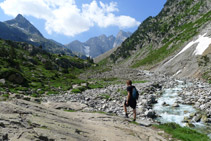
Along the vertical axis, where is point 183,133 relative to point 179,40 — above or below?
below

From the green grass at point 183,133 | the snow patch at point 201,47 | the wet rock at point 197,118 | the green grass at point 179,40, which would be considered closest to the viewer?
the green grass at point 183,133

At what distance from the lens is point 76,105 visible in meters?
18.9

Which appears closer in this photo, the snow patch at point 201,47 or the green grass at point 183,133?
the green grass at point 183,133

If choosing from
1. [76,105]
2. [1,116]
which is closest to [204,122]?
[76,105]

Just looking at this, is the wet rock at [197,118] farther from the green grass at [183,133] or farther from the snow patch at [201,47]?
the snow patch at [201,47]

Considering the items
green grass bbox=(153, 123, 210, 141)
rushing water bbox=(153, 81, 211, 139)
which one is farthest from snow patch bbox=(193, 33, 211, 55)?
green grass bbox=(153, 123, 210, 141)

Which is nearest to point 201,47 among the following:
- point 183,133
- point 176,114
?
point 176,114

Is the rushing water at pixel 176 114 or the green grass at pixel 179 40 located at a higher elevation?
the green grass at pixel 179 40

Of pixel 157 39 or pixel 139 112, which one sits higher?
pixel 157 39

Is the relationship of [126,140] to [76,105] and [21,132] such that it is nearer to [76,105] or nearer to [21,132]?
[21,132]

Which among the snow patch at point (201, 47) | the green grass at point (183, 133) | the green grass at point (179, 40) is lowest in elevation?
the green grass at point (183, 133)

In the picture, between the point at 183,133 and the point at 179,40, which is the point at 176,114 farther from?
the point at 179,40

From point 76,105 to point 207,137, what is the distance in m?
13.7

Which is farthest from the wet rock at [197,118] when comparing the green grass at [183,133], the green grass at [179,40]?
the green grass at [179,40]
